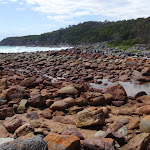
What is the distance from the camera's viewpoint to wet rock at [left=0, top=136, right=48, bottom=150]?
281 cm

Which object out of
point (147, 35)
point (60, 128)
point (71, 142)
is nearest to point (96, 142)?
point (71, 142)

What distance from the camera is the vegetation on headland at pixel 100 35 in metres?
45.8

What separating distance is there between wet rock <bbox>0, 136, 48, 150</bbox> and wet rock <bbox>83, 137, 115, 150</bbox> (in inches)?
37.8

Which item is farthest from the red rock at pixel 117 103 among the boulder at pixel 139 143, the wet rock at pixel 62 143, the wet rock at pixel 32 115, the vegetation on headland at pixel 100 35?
the vegetation on headland at pixel 100 35

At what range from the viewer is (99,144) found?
11.5 feet

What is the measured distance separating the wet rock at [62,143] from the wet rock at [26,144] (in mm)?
354

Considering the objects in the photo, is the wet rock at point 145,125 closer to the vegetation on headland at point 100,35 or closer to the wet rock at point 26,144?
the wet rock at point 26,144

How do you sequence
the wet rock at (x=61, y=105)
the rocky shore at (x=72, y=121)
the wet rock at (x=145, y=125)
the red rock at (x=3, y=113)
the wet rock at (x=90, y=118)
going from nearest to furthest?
1. the rocky shore at (x=72, y=121)
2. the wet rock at (x=145, y=125)
3. the wet rock at (x=90, y=118)
4. the red rock at (x=3, y=113)
5. the wet rock at (x=61, y=105)

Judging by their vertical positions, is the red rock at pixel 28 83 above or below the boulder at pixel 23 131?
above

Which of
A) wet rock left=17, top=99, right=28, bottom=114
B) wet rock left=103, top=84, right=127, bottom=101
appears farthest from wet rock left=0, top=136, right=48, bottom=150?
wet rock left=103, top=84, right=127, bottom=101

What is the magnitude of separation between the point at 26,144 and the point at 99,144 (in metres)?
1.35

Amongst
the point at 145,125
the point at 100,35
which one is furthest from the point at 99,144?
the point at 100,35

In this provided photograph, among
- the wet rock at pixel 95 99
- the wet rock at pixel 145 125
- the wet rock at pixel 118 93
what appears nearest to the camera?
the wet rock at pixel 145 125

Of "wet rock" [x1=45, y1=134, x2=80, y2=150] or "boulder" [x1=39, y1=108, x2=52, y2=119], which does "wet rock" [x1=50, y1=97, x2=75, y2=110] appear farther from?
"wet rock" [x1=45, y1=134, x2=80, y2=150]
